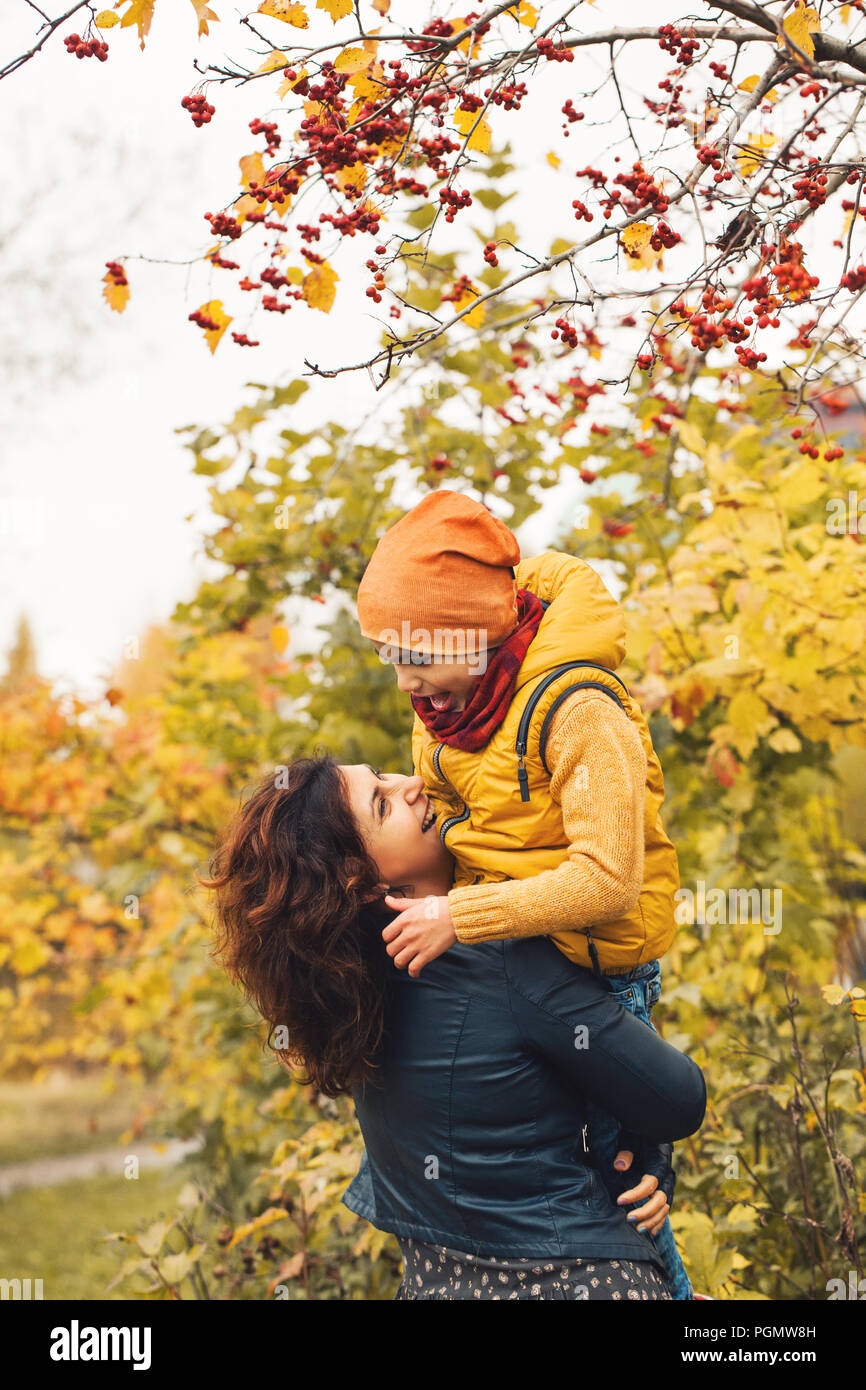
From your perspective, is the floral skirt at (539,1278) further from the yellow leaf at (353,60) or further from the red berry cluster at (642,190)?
the yellow leaf at (353,60)

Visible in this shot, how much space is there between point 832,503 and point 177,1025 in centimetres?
407

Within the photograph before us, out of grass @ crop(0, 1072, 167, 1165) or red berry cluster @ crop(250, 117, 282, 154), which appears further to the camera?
grass @ crop(0, 1072, 167, 1165)

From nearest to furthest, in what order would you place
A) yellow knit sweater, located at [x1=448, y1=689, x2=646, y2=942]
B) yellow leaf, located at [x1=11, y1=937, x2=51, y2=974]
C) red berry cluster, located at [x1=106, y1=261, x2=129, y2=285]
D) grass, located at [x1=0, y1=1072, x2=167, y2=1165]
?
yellow knit sweater, located at [x1=448, y1=689, x2=646, y2=942], red berry cluster, located at [x1=106, y1=261, x2=129, y2=285], yellow leaf, located at [x1=11, y1=937, x2=51, y2=974], grass, located at [x1=0, y1=1072, x2=167, y2=1165]

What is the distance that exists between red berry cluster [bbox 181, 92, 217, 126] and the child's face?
0.91 metres

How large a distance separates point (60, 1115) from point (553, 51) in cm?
1105

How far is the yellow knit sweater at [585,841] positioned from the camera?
4.98ft


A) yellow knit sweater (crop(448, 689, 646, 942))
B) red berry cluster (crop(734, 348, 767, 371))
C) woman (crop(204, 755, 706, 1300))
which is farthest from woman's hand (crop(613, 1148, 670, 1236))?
red berry cluster (crop(734, 348, 767, 371))

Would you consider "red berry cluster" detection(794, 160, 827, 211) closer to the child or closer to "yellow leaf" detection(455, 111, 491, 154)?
"yellow leaf" detection(455, 111, 491, 154)

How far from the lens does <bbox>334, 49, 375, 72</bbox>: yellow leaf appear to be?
1.75m

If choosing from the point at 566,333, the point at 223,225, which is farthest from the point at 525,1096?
the point at 223,225

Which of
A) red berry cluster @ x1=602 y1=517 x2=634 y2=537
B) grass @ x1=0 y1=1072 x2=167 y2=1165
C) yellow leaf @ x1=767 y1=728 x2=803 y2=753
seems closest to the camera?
yellow leaf @ x1=767 y1=728 x2=803 y2=753

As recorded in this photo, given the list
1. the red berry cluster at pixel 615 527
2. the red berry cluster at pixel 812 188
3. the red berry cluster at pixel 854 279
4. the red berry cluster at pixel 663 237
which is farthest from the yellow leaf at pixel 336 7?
the red berry cluster at pixel 615 527
